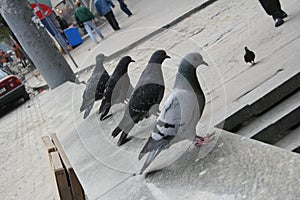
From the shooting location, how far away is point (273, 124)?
14.9 feet

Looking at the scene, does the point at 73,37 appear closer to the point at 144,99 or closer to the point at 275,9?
the point at 275,9

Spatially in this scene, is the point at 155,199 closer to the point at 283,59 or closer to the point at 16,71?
the point at 283,59

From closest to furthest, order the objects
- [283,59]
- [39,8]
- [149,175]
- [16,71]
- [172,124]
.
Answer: [172,124] < [149,175] < [283,59] < [39,8] < [16,71]

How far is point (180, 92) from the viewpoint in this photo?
10.2ft

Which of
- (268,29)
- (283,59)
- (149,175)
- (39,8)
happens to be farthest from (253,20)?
(149,175)

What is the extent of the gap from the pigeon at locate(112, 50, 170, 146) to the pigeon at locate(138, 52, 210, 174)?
0.70 ft

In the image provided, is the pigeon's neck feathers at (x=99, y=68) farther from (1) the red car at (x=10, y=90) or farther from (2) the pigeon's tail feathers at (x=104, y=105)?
(1) the red car at (x=10, y=90)

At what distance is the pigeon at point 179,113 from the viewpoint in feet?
9.96

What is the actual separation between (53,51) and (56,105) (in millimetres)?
2986

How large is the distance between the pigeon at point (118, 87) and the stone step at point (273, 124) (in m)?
1.24

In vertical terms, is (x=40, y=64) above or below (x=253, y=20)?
above

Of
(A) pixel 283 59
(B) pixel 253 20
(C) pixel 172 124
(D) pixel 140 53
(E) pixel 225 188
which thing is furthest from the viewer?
(B) pixel 253 20

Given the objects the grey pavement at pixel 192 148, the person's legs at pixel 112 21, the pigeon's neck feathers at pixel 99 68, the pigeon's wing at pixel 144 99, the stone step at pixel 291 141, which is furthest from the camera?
the person's legs at pixel 112 21

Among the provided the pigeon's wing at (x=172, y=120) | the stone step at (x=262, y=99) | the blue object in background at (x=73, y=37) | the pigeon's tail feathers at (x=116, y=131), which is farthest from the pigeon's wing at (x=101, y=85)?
the blue object in background at (x=73, y=37)
